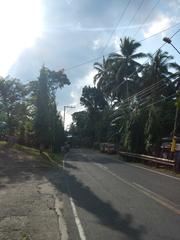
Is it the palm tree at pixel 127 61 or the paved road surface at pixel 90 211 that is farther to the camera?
the palm tree at pixel 127 61

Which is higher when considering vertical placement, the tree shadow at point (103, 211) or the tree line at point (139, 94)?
the tree line at point (139, 94)

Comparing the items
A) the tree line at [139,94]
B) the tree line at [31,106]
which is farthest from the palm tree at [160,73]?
the tree line at [31,106]

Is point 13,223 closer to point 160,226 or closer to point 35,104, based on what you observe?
point 160,226

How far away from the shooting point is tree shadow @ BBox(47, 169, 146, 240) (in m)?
9.02

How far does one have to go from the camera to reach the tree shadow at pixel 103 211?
9016 millimetres

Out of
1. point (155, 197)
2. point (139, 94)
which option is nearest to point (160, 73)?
point (139, 94)

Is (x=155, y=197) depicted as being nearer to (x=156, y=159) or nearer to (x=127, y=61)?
(x=156, y=159)

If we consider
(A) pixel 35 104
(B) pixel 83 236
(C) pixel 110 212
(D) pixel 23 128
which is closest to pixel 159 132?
(A) pixel 35 104

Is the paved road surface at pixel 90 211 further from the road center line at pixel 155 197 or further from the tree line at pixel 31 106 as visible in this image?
the tree line at pixel 31 106

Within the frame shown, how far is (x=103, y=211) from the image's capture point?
11508mm

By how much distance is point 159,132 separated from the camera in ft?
132

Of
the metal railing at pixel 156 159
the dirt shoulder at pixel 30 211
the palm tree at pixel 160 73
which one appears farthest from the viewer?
the palm tree at pixel 160 73

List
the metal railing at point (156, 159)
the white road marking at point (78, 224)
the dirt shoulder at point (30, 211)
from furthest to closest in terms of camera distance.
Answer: the metal railing at point (156, 159) → the dirt shoulder at point (30, 211) → the white road marking at point (78, 224)

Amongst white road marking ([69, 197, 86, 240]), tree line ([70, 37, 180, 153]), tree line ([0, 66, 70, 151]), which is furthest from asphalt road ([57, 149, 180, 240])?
tree line ([0, 66, 70, 151])
